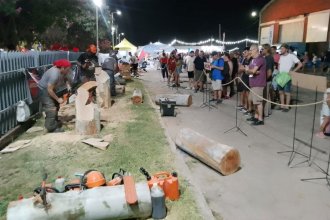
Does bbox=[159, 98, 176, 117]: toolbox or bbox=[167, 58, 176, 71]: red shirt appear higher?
bbox=[167, 58, 176, 71]: red shirt

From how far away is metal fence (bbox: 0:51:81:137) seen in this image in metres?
7.95

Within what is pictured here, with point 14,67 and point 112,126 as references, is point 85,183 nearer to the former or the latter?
point 112,126

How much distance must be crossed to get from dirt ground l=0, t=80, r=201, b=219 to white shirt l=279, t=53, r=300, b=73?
488 cm

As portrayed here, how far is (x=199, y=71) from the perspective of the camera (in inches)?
647

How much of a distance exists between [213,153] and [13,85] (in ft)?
18.3

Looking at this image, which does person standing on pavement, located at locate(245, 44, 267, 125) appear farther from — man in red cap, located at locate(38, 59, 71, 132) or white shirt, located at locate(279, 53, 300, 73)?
man in red cap, located at locate(38, 59, 71, 132)

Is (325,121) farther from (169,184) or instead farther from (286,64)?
(169,184)

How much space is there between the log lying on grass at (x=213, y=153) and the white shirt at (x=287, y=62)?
564 cm

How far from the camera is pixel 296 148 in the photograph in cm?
731

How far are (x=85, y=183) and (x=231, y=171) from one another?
2653mm

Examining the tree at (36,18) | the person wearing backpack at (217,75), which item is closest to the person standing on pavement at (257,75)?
the person wearing backpack at (217,75)

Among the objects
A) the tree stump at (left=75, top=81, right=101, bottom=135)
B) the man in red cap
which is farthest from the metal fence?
the tree stump at (left=75, top=81, right=101, bottom=135)

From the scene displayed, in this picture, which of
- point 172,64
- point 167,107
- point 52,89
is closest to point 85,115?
point 52,89

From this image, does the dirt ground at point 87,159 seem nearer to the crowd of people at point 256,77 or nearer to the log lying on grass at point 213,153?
the log lying on grass at point 213,153
